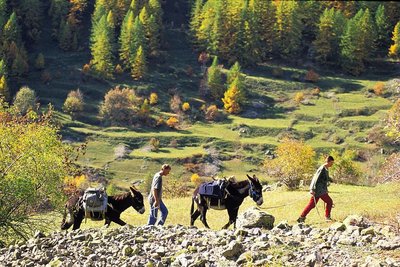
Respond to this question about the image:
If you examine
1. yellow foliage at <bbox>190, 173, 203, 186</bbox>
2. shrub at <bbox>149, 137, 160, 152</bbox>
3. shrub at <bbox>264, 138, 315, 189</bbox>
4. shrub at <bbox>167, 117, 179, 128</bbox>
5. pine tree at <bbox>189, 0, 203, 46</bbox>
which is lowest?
yellow foliage at <bbox>190, 173, 203, 186</bbox>

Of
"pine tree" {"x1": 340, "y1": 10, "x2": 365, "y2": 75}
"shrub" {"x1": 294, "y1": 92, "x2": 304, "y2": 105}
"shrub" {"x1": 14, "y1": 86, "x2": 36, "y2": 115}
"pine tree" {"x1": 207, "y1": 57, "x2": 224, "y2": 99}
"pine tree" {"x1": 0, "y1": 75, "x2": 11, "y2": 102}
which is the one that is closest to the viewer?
"shrub" {"x1": 14, "y1": 86, "x2": 36, "y2": 115}

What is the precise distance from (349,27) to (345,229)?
149546 mm

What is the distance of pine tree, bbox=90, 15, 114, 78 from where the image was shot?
146375 millimetres

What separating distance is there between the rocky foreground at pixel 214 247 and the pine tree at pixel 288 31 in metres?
146

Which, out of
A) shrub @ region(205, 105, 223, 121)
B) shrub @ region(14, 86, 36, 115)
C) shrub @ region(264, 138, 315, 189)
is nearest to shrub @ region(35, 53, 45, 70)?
shrub @ region(14, 86, 36, 115)

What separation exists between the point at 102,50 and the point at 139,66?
12478 mm

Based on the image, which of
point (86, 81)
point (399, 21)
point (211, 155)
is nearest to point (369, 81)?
point (399, 21)

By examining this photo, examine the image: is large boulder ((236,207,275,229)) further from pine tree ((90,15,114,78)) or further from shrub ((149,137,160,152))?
pine tree ((90,15,114,78))

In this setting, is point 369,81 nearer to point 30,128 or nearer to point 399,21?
point 399,21

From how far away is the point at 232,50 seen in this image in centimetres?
16025

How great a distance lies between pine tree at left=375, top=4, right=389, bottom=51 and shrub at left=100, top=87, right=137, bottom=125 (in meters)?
86.0

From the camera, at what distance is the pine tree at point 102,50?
146 m

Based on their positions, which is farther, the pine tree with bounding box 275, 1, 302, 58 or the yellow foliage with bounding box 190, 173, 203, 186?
the pine tree with bounding box 275, 1, 302, 58

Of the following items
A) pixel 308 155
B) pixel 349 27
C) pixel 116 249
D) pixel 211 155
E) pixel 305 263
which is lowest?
pixel 211 155
